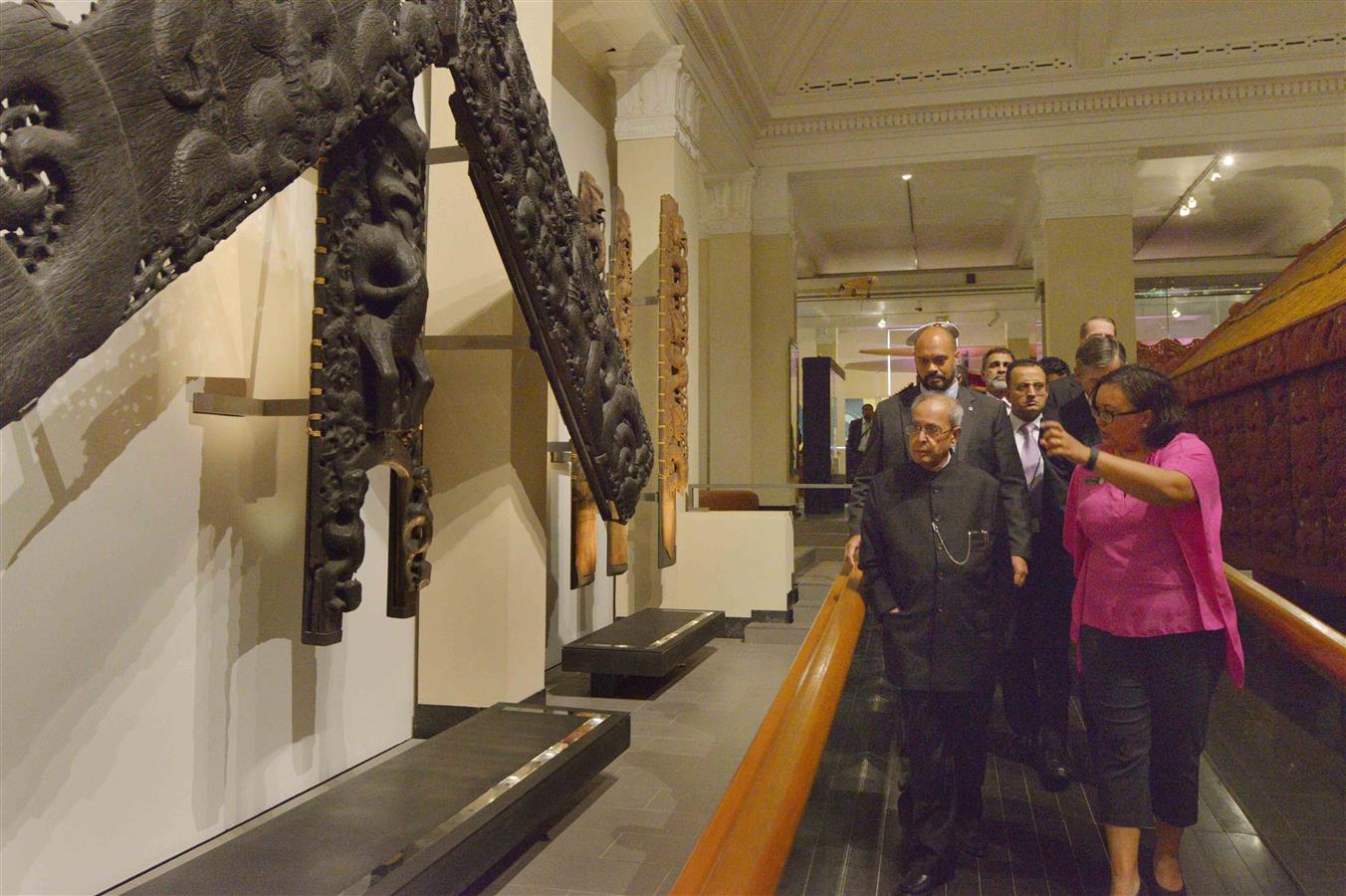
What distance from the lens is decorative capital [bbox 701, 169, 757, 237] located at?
9.98 m

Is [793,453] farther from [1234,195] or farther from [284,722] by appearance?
[284,722]

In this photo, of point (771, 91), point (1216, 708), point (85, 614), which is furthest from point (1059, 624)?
point (771, 91)

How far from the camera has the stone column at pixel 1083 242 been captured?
912 centimetres

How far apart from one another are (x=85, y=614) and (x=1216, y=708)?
121 inches

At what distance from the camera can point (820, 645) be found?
5.15 feet

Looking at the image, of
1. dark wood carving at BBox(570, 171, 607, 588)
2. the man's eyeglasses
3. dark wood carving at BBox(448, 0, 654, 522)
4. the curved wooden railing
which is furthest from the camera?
dark wood carving at BBox(570, 171, 607, 588)

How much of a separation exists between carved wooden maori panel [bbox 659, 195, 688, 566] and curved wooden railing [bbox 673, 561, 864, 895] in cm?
410

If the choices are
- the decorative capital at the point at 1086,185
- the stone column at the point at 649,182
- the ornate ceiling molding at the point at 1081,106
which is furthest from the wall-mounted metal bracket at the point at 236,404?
the decorative capital at the point at 1086,185

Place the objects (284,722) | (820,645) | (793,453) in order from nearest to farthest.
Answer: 1. (820,645)
2. (284,722)
3. (793,453)

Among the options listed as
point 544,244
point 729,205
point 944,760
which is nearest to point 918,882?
point 944,760

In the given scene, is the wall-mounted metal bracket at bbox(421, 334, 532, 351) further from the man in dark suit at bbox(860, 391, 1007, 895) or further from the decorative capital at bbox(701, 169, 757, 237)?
the decorative capital at bbox(701, 169, 757, 237)

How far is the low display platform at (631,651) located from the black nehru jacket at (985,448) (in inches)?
68.2

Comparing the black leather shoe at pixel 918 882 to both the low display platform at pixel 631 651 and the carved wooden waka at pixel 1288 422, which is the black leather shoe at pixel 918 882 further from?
the low display platform at pixel 631 651

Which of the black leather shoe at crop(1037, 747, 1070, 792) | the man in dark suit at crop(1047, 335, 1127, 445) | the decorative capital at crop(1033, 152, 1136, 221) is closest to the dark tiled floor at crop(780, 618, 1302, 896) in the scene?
the black leather shoe at crop(1037, 747, 1070, 792)
